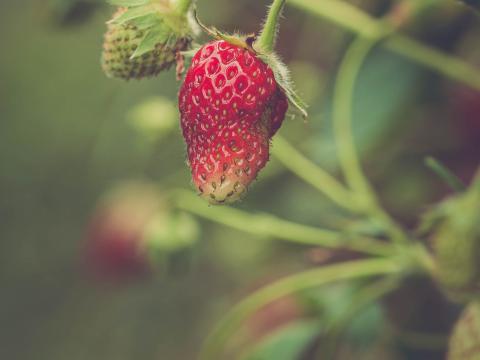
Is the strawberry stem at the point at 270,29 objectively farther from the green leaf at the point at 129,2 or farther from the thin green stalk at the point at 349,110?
the thin green stalk at the point at 349,110

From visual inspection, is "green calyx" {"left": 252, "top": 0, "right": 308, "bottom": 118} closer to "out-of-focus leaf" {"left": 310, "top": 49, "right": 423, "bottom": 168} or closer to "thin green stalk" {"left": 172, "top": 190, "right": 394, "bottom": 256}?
"thin green stalk" {"left": 172, "top": 190, "right": 394, "bottom": 256}

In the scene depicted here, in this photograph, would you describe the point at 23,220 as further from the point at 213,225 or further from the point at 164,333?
the point at 213,225

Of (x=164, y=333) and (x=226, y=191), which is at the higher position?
(x=226, y=191)

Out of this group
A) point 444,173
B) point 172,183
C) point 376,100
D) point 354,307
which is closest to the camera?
point 444,173

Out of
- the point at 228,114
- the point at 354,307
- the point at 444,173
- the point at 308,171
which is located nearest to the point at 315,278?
the point at 354,307

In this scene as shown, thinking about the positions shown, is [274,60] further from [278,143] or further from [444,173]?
[278,143]

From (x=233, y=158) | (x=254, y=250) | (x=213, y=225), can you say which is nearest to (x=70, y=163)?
(x=213, y=225)
